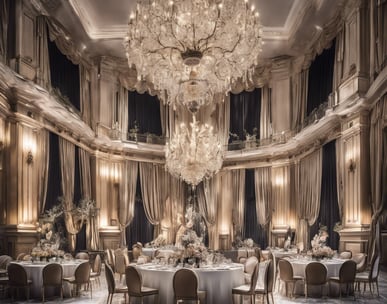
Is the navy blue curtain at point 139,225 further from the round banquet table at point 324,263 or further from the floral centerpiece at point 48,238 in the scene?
the round banquet table at point 324,263

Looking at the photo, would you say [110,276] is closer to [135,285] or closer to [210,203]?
[135,285]

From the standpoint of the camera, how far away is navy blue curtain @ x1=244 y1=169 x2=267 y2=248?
1762 cm

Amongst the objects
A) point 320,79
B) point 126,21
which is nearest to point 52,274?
point 126,21

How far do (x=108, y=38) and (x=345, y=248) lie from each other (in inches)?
383

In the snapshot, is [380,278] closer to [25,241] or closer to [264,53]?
[25,241]

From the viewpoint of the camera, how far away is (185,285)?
22.0 ft

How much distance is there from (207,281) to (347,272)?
274 cm

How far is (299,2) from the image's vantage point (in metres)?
13.8

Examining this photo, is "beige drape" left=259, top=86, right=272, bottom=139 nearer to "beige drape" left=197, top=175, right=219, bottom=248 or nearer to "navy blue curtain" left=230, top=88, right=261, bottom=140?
"navy blue curtain" left=230, top=88, right=261, bottom=140

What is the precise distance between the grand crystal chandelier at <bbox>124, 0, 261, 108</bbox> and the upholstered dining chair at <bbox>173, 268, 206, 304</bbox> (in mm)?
3187

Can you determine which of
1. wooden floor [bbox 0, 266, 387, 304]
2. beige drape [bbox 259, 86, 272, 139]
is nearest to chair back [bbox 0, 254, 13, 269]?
wooden floor [bbox 0, 266, 387, 304]

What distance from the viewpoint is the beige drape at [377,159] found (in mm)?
9992

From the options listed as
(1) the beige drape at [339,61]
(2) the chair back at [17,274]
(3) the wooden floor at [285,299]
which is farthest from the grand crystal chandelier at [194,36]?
(1) the beige drape at [339,61]

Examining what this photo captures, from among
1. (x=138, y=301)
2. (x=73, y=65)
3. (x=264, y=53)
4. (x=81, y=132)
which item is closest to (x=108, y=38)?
(x=73, y=65)
